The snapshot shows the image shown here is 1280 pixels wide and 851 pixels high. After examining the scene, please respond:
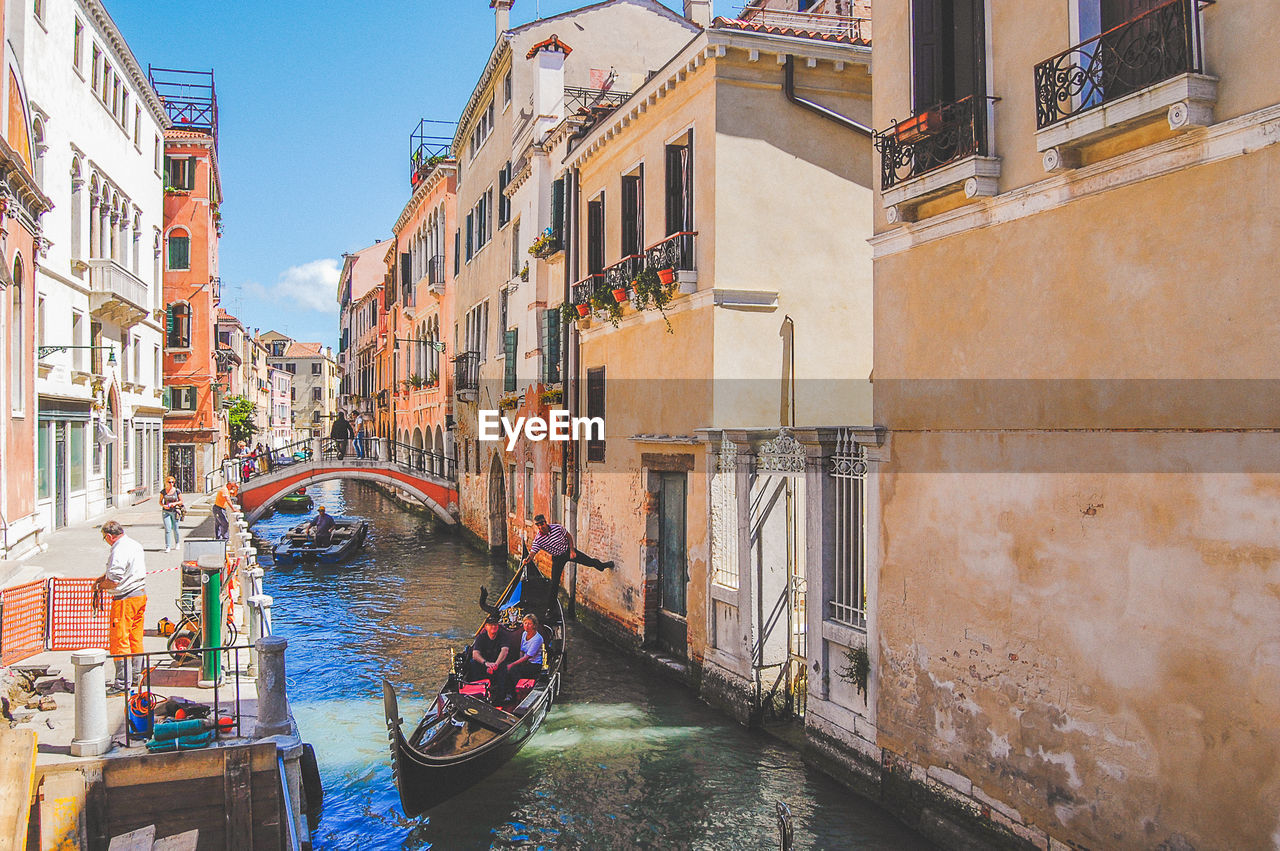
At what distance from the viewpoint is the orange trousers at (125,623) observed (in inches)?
316

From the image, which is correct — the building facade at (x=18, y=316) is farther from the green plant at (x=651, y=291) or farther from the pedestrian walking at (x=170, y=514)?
the green plant at (x=651, y=291)

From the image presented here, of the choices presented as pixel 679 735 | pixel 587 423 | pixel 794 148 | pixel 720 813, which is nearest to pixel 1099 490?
pixel 720 813

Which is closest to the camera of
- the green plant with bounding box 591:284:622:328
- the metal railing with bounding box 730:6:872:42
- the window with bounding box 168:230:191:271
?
the metal railing with bounding box 730:6:872:42

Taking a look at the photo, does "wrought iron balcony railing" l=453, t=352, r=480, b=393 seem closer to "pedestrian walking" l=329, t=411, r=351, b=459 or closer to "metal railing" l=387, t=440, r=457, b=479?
"metal railing" l=387, t=440, r=457, b=479

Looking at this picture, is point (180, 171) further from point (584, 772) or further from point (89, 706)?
point (89, 706)

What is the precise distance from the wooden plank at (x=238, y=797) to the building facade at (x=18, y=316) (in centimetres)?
629

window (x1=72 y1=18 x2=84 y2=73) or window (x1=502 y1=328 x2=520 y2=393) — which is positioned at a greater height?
window (x1=72 y1=18 x2=84 y2=73)

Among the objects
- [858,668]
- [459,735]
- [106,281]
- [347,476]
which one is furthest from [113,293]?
Answer: [858,668]

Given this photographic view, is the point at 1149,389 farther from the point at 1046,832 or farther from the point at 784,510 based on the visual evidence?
the point at 784,510

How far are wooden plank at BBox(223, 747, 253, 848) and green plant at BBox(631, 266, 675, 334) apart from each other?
686 cm

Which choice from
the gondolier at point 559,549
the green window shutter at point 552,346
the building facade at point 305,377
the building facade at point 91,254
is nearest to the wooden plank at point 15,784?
the gondolier at point 559,549

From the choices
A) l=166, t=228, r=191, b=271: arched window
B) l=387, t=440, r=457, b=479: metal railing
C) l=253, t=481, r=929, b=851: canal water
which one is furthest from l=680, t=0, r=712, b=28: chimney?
l=166, t=228, r=191, b=271: arched window

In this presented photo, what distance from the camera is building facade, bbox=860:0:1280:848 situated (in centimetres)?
477

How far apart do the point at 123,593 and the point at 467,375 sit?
1609 centimetres
